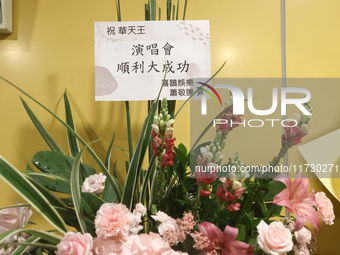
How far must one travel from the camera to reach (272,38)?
3.38 ft

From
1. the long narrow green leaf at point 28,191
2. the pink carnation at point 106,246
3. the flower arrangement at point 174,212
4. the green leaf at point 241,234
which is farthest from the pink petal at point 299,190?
the long narrow green leaf at point 28,191

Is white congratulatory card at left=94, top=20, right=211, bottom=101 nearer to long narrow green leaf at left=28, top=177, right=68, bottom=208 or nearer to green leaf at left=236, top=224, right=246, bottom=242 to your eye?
long narrow green leaf at left=28, top=177, right=68, bottom=208

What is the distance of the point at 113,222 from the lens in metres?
0.54

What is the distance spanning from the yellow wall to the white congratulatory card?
0.16 m

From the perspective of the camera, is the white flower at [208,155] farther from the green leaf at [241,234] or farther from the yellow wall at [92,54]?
the yellow wall at [92,54]

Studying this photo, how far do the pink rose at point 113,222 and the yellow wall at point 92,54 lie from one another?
0.47 meters

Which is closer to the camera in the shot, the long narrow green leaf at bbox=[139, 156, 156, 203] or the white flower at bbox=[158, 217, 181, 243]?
the white flower at bbox=[158, 217, 181, 243]

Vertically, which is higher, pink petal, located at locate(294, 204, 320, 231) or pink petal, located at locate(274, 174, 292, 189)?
pink petal, located at locate(274, 174, 292, 189)

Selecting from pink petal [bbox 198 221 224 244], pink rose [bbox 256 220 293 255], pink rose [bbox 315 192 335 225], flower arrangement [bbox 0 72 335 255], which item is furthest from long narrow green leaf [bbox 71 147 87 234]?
pink rose [bbox 315 192 335 225]

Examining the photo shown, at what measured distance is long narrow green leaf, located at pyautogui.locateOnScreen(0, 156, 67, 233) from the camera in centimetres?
58

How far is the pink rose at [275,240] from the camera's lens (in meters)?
0.54

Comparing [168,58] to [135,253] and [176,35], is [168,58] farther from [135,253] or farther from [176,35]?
[135,253]

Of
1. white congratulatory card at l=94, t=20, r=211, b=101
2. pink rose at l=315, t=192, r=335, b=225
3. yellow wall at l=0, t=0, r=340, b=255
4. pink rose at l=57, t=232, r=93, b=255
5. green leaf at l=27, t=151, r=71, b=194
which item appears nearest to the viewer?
pink rose at l=57, t=232, r=93, b=255

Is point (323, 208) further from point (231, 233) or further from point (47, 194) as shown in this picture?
point (47, 194)
